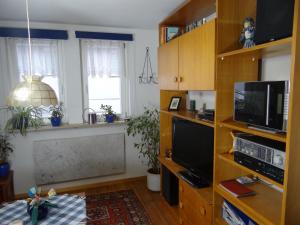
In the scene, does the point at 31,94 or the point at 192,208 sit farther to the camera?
the point at 192,208

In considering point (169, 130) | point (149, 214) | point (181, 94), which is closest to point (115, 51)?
point (181, 94)

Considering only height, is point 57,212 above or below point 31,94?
below

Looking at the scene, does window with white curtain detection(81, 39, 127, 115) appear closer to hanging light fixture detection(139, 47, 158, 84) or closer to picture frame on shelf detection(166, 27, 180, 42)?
hanging light fixture detection(139, 47, 158, 84)

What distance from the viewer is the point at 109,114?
337cm

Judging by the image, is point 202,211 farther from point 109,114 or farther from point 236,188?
point 109,114

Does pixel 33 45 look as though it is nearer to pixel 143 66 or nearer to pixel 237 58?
pixel 143 66

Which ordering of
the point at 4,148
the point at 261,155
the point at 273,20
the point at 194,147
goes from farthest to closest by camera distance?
the point at 4,148, the point at 194,147, the point at 261,155, the point at 273,20

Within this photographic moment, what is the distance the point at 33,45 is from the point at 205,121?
98.0 inches

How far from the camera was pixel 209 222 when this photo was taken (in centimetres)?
188

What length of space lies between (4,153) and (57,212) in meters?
1.61

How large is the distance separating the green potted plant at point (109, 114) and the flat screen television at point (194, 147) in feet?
3.51

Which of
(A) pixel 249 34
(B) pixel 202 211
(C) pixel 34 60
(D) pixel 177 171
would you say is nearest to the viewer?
(A) pixel 249 34

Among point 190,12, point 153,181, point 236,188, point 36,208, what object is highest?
point 190,12

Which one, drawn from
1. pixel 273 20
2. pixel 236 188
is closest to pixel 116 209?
Answer: pixel 236 188
